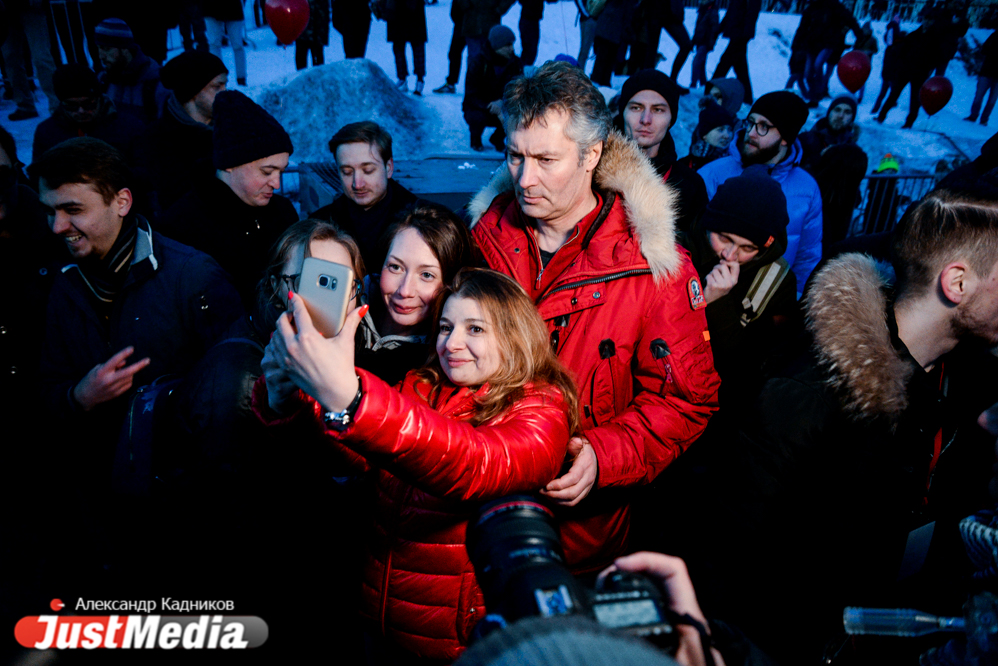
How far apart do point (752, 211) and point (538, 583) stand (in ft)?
7.26

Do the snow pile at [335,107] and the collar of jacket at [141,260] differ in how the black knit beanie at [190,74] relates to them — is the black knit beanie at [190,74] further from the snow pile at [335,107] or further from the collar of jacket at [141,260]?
the snow pile at [335,107]

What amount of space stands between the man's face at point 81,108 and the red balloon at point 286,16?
3774 mm

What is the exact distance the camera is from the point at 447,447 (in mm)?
1141

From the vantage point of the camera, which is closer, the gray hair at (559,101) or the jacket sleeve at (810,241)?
the gray hair at (559,101)

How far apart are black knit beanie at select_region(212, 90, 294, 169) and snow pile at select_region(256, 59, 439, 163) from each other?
5222 mm

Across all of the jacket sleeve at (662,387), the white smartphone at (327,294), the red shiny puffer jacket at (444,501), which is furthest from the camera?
the jacket sleeve at (662,387)

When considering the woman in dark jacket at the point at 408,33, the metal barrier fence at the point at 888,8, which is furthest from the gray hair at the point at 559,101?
the metal barrier fence at the point at 888,8

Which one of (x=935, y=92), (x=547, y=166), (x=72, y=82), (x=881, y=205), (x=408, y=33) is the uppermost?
(x=408, y=33)

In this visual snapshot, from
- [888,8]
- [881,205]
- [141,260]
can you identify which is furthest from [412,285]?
[888,8]

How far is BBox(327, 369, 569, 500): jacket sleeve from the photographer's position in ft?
3.51

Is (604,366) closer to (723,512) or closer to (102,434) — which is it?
(723,512)

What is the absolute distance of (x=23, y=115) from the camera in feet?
23.7

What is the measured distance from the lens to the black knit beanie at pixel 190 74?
3756 mm

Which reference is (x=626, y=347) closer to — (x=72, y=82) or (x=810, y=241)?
(x=810, y=241)
